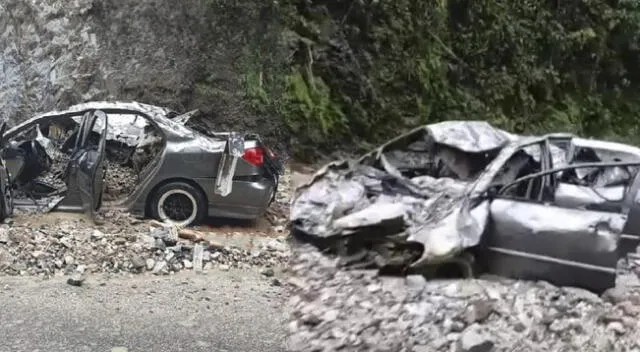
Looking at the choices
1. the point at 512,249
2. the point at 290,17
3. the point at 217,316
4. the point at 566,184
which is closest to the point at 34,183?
the point at 217,316

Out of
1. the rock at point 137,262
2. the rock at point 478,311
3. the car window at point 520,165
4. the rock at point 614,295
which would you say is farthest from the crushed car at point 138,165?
the rock at point 614,295

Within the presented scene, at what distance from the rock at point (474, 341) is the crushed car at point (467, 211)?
21cm

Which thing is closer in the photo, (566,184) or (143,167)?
(143,167)

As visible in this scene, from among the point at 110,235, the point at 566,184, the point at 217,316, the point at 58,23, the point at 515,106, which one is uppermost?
the point at 58,23

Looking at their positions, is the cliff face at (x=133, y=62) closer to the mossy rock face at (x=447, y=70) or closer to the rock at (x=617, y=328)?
the mossy rock face at (x=447, y=70)

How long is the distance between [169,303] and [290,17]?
0.89 metres

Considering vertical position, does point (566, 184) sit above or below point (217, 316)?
above

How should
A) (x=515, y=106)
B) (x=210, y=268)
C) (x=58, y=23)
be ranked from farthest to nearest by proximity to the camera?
1. (x=515, y=106)
2. (x=58, y=23)
3. (x=210, y=268)

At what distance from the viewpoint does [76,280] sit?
71.0 inches

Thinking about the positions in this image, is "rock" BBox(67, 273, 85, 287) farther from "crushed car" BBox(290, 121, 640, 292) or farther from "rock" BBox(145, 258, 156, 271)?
"crushed car" BBox(290, 121, 640, 292)

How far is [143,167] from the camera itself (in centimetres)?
188

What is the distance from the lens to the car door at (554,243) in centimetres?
188

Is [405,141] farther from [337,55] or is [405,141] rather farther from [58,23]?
[58,23]

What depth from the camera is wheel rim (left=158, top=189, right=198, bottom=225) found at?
181 cm
